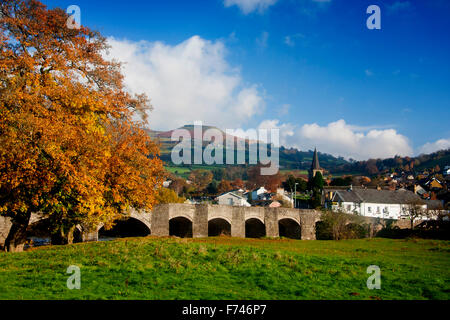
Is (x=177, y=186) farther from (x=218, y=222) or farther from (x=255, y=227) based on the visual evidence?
(x=218, y=222)

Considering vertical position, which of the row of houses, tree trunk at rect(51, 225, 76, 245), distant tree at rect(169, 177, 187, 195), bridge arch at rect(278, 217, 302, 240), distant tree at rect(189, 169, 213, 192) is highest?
distant tree at rect(189, 169, 213, 192)

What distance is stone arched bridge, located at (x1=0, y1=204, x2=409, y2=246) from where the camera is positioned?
3375 centimetres

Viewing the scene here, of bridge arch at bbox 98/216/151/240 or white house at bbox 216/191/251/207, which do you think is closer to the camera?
bridge arch at bbox 98/216/151/240

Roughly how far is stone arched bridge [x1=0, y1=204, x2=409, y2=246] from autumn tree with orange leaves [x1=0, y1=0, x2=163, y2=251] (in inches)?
381

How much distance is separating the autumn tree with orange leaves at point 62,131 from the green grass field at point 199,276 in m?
2.82

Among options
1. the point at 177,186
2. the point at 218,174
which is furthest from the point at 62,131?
the point at 218,174

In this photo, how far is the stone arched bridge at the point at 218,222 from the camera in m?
33.8

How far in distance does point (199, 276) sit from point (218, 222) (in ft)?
104

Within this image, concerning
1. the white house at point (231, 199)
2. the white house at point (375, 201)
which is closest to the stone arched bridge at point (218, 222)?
the white house at point (375, 201)

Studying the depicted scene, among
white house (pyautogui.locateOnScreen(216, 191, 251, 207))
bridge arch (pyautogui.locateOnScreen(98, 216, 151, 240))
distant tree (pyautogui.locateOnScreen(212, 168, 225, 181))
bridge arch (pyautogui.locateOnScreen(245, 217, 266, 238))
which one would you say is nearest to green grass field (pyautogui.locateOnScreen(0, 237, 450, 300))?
bridge arch (pyautogui.locateOnScreen(98, 216, 151, 240))

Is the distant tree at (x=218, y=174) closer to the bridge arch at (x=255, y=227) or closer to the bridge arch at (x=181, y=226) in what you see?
the bridge arch at (x=255, y=227)

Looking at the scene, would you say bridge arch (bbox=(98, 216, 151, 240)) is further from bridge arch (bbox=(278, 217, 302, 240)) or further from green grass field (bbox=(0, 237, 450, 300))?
bridge arch (bbox=(278, 217, 302, 240))
